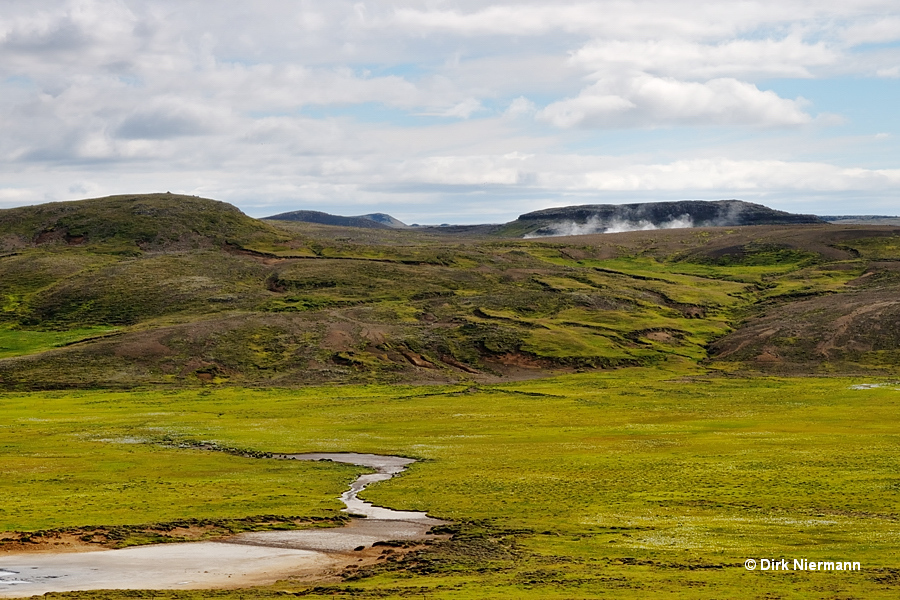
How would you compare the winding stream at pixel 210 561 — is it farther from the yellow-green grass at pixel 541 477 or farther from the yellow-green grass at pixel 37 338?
the yellow-green grass at pixel 37 338

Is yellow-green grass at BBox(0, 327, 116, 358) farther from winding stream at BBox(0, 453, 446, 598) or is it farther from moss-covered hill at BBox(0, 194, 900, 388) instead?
winding stream at BBox(0, 453, 446, 598)

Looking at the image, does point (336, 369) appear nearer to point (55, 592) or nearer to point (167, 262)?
point (167, 262)

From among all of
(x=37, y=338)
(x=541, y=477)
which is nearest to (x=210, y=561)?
(x=541, y=477)

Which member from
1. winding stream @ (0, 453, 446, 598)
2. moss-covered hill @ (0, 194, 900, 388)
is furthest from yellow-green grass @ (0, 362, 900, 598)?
moss-covered hill @ (0, 194, 900, 388)

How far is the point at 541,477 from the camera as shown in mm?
57281

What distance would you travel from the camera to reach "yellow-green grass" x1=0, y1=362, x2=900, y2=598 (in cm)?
3403

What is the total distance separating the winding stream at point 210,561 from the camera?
3334 centimetres

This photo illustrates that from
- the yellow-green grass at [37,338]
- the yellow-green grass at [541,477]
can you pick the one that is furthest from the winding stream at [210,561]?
the yellow-green grass at [37,338]

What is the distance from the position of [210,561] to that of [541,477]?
974 inches

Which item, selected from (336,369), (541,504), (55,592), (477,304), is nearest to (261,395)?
(336,369)

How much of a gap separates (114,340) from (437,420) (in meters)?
67.5

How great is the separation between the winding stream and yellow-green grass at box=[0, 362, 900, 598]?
3303 millimetres

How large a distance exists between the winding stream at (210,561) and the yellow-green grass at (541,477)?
330cm

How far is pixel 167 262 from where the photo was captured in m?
194
